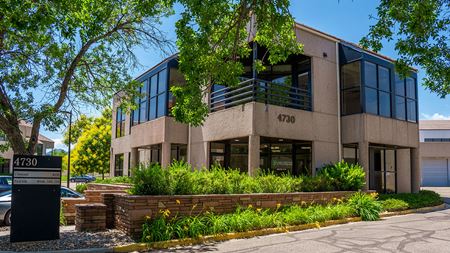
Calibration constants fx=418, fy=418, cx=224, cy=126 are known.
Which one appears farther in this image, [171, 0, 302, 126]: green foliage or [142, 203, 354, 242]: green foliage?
[142, 203, 354, 242]: green foliage

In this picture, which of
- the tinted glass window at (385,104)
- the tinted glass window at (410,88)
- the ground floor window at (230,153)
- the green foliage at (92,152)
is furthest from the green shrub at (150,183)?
the green foliage at (92,152)

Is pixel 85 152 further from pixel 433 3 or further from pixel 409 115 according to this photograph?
pixel 433 3

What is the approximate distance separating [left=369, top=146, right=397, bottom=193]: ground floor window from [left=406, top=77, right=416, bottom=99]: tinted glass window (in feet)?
10.1

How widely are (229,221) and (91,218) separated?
3.69 metres

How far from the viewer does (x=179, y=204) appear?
11016 mm

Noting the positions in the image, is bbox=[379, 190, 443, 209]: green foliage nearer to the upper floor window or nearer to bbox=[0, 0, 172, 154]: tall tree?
bbox=[0, 0, 172, 154]: tall tree

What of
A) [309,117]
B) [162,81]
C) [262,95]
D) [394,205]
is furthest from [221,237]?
[162,81]

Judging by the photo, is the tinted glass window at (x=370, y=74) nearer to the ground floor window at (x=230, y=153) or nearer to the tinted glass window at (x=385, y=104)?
the tinted glass window at (x=385, y=104)

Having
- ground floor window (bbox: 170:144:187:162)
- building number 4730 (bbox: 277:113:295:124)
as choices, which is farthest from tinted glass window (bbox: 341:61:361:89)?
ground floor window (bbox: 170:144:187:162)

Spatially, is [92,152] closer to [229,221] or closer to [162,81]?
[162,81]

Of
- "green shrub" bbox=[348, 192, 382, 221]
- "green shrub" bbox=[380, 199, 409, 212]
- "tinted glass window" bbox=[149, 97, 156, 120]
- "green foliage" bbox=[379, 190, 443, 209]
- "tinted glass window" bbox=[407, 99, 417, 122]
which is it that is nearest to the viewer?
"green shrub" bbox=[348, 192, 382, 221]

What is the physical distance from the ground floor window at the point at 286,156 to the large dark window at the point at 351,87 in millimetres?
2745

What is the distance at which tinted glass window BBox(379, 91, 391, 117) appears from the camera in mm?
20328

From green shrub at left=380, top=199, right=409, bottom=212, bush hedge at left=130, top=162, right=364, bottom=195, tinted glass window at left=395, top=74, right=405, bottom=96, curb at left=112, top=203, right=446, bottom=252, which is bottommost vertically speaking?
curb at left=112, top=203, right=446, bottom=252
